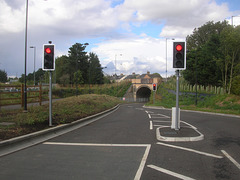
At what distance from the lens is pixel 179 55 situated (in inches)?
350

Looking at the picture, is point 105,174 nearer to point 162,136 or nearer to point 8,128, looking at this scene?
point 162,136

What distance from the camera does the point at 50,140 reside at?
763cm

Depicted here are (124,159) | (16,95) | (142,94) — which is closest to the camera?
(124,159)

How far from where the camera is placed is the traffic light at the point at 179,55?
888 centimetres

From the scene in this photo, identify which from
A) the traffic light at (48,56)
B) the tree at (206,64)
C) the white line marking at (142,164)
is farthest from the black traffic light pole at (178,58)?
the tree at (206,64)

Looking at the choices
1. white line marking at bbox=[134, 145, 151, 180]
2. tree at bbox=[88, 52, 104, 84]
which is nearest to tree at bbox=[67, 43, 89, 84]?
tree at bbox=[88, 52, 104, 84]

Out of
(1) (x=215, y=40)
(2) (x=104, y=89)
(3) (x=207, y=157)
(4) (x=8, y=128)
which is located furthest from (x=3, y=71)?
(3) (x=207, y=157)

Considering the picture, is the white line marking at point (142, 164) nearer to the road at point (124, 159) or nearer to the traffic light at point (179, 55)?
the road at point (124, 159)

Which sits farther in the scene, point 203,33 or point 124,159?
point 203,33

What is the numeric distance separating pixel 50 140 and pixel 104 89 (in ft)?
201

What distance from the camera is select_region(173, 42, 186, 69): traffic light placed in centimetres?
888

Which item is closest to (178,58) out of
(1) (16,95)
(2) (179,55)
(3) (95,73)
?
(2) (179,55)

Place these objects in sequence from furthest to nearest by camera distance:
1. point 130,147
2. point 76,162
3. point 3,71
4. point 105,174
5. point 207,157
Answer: point 3,71 < point 130,147 < point 207,157 < point 76,162 < point 105,174

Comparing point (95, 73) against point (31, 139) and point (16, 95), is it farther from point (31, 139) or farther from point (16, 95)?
point (31, 139)
